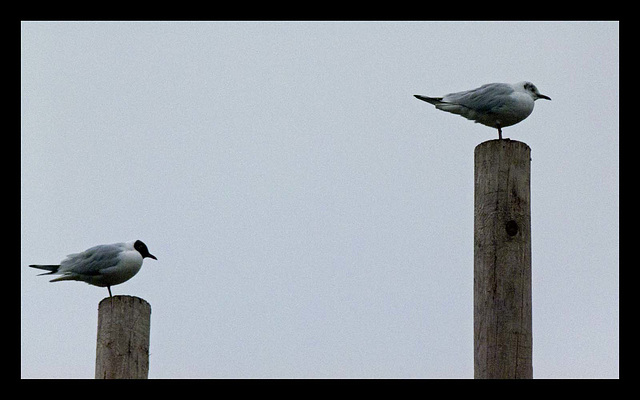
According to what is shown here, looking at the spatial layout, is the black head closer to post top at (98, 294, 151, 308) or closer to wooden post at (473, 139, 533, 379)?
post top at (98, 294, 151, 308)

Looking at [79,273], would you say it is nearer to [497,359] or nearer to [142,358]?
[142,358]

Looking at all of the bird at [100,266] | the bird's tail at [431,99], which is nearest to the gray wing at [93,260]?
the bird at [100,266]

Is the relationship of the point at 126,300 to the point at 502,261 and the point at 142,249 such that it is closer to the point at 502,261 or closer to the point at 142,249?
the point at 502,261

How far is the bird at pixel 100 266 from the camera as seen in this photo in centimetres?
1155

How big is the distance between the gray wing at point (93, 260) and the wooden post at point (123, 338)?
4.14 m

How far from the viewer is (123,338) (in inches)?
283

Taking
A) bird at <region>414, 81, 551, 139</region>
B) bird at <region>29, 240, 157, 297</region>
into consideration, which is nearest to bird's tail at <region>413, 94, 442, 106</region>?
bird at <region>414, 81, 551, 139</region>

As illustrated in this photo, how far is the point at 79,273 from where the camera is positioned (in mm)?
11570

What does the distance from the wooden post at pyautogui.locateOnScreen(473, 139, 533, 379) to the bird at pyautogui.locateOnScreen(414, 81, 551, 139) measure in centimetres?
369

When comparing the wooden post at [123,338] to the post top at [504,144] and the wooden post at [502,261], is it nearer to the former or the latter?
the wooden post at [502,261]
